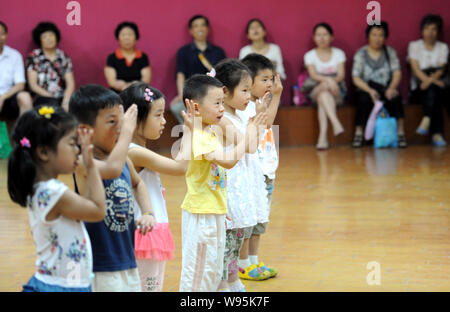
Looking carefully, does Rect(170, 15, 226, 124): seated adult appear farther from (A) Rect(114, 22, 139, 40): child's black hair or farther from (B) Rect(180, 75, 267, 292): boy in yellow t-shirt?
(B) Rect(180, 75, 267, 292): boy in yellow t-shirt

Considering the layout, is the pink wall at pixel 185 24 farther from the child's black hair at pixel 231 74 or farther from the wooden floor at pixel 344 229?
the child's black hair at pixel 231 74

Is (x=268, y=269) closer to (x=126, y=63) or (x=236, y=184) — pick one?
(x=236, y=184)

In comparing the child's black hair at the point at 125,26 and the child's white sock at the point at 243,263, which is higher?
the child's black hair at the point at 125,26

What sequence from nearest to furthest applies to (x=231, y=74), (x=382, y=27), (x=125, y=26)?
(x=231, y=74), (x=125, y=26), (x=382, y=27)

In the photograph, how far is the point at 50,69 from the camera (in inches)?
295

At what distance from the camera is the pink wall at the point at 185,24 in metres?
7.96

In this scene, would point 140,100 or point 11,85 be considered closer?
point 140,100

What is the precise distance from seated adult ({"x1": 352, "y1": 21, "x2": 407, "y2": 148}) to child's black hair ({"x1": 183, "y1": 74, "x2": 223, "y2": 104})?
5.52m

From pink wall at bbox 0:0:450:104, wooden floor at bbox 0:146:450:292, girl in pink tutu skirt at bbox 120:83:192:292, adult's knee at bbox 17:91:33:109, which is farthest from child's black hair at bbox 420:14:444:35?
girl in pink tutu skirt at bbox 120:83:192:292

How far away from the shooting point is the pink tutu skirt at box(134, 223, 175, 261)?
8.14 feet

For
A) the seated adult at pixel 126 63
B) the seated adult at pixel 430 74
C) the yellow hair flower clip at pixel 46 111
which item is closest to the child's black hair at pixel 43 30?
the seated adult at pixel 126 63

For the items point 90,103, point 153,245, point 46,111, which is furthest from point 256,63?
point 46,111

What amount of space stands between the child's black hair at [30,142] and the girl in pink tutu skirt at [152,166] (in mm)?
536

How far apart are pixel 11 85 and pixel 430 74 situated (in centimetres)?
495
